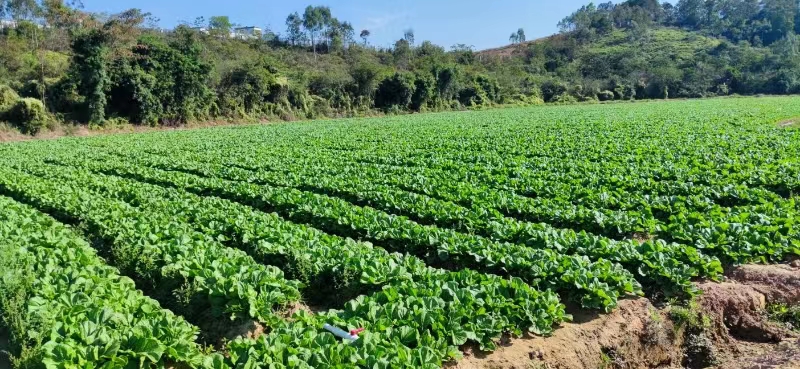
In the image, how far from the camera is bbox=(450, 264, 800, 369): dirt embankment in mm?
5676

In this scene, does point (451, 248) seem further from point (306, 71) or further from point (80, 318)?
point (306, 71)

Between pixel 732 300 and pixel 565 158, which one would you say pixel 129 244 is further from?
pixel 565 158

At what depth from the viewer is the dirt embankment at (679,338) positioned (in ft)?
18.6

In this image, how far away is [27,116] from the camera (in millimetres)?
38312

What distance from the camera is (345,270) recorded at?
741 cm

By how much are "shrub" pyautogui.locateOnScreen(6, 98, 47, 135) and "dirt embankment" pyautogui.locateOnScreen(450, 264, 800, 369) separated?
142 ft

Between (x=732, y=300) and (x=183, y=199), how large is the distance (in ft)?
37.6

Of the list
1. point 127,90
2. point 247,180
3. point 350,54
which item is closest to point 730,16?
point 350,54

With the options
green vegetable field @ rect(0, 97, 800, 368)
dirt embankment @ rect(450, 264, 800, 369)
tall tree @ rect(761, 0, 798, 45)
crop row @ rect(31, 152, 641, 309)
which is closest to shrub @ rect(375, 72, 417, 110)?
green vegetable field @ rect(0, 97, 800, 368)

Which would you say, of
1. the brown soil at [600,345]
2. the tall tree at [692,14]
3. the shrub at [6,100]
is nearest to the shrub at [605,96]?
the shrub at [6,100]

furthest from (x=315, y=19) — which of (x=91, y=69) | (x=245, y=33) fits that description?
(x=91, y=69)

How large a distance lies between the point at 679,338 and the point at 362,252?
4.44m

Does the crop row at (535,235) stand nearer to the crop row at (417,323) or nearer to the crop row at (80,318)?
the crop row at (417,323)

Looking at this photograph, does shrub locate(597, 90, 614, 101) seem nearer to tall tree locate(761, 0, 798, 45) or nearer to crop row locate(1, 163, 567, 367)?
tall tree locate(761, 0, 798, 45)
